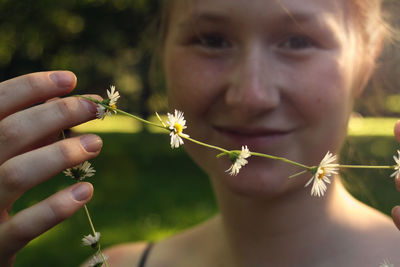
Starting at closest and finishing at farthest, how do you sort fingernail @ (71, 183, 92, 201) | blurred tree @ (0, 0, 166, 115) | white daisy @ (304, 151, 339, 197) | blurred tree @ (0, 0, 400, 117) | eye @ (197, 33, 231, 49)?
white daisy @ (304, 151, 339, 197), fingernail @ (71, 183, 92, 201), eye @ (197, 33, 231, 49), blurred tree @ (0, 0, 400, 117), blurred tree @ (0, 0, 166, 115)

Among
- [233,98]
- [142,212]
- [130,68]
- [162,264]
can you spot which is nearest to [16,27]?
[130,68]

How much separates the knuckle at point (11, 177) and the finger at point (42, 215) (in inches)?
1.9

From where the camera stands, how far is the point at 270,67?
1.08 metres

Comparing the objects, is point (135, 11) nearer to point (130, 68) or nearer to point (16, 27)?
point (130, 68)

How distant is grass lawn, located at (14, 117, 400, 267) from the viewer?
3.47 meters

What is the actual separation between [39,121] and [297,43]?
619 mm

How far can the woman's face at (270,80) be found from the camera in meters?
1.05

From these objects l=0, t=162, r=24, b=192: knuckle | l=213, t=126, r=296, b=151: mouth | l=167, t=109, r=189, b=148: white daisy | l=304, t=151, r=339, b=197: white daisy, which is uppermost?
l=213, t=126, r=296, b=151: mouth

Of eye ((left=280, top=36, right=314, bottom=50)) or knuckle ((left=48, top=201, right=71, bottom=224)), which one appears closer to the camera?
knuckle ((left=48, top=201, right=71, bottom=224))

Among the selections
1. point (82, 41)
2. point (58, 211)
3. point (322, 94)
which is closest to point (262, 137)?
point (322, 94)

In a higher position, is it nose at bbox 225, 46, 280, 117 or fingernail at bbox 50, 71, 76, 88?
nose at bbox 225, 46, 280, 117

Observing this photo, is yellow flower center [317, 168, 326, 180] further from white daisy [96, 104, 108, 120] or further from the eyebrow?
the eyebrow

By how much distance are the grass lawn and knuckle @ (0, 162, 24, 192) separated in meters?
1.00

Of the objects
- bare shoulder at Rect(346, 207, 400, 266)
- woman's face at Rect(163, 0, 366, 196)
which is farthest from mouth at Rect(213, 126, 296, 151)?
bare shoulder at Rect(346, 207, 400, 266)
